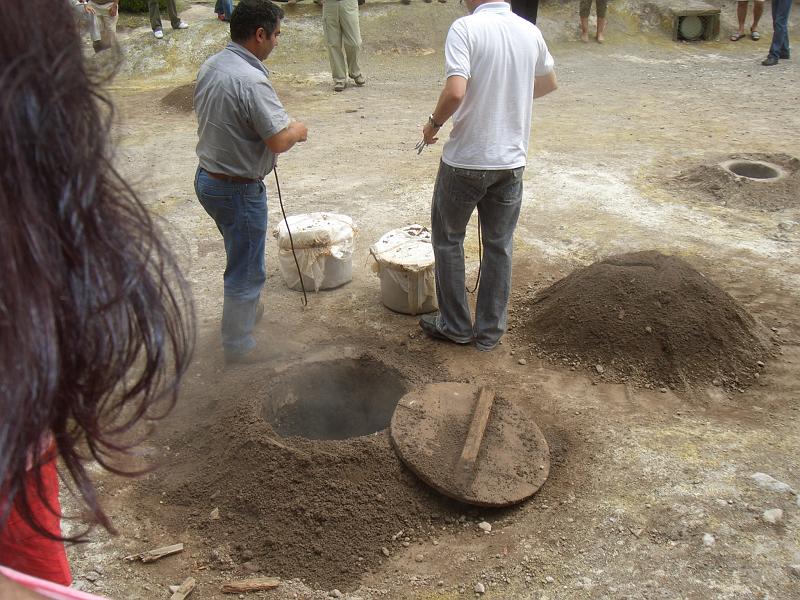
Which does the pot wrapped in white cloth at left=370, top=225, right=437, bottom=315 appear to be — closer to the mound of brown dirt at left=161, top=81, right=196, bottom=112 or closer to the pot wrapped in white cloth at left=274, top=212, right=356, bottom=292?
the pot wrapped in white cloth at left=274, top=212, right=356, bottom=292

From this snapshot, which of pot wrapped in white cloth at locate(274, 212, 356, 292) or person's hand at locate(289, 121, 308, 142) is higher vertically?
person's hand at locate(289, 121, 308, 142)

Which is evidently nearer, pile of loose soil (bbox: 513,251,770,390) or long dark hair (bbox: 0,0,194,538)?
long dark hair (bbox: 0,0,194,538)

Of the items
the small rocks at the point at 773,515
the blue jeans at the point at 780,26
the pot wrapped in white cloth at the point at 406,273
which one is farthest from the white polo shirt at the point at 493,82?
the blue jeans at the point at 780,26

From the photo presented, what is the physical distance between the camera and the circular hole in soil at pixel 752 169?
7.27 m

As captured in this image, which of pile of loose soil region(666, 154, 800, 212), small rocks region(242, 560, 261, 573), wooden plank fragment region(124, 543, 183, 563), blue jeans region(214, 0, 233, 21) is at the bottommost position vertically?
small rocks region(242, 560, 261, 573)

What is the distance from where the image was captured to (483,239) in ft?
14.6

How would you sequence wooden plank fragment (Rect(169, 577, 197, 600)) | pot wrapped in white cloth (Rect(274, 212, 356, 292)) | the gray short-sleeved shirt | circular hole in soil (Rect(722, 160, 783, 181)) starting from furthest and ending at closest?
circular hole in soil (Rect(722, 160, 783, 181)), pot wrapped in white cloth (Rect(274, 212, 356, 292)), the gray short-sleeved shirt, wooden plank fragment (Rect(169, 577, 197, 600))

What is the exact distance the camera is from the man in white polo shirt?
3.90 metres

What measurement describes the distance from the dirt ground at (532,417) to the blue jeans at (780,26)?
5.14 meters

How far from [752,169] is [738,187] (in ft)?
2.39

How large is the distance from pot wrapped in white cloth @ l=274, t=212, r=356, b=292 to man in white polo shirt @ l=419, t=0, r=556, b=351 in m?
0.94

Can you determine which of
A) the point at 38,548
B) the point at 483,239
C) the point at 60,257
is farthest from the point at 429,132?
the point at 60,257

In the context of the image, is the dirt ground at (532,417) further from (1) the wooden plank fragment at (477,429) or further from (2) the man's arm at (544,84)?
(2) the man's arm at (544,84)

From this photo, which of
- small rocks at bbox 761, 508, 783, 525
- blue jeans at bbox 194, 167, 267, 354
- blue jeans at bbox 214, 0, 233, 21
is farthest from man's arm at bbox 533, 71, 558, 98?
blue jeans at bbox 214, 0, 233, 21
